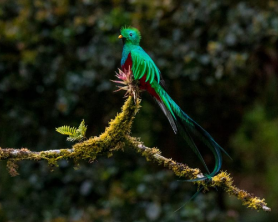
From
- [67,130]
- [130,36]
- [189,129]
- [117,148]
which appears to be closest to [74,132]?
[67,130]

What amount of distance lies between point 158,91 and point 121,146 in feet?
1.50

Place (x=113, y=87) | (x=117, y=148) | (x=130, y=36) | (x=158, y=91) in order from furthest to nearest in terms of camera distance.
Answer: (x=113, y=87), (x=130, y=36), (x=158, y=91), (x=117, y=148)

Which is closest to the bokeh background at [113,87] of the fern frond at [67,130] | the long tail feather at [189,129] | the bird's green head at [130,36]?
the bird's green head at [130,36]

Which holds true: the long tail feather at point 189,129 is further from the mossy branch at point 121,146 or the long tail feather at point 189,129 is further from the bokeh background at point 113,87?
the bokeh background at point 113,87

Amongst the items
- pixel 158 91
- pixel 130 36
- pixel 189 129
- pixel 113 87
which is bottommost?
pixel 189 129

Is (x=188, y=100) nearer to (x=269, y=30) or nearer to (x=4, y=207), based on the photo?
(x=269, y=30)

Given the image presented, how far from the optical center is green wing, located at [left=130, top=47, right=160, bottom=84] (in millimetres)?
2273

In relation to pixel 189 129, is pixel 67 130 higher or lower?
lower

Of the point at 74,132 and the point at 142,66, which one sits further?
the point at 142,66

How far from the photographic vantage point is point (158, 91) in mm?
2279

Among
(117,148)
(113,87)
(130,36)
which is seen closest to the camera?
(117,148)

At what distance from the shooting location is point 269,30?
3611mm

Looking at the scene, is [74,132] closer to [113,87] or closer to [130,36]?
[130,36]

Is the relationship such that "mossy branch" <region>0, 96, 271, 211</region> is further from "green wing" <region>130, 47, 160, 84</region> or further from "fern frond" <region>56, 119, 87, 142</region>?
"green wing" <region>130, 47, 160, 84</region>
